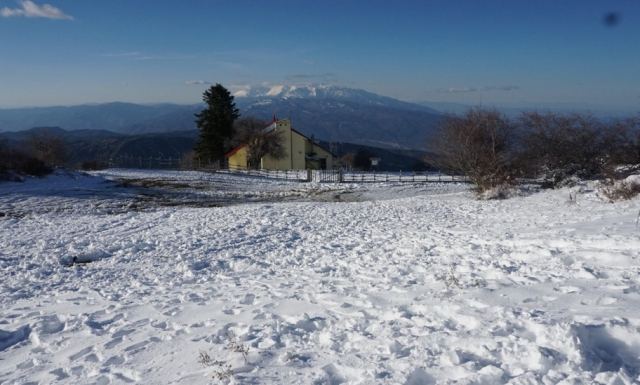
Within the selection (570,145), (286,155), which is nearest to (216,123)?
(286,155)

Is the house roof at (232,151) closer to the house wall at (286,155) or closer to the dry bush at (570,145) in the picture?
the house wall at (286,155)

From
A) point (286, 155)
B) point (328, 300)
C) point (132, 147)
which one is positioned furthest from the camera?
point (132, 147)

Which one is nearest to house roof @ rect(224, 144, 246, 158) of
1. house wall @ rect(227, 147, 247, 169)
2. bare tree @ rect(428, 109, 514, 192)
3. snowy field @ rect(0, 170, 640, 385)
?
house wall @ rect(227, 147, 247, 169)

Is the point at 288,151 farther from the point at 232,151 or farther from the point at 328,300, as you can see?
the point at 328,300

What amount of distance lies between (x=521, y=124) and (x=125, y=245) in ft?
71.6

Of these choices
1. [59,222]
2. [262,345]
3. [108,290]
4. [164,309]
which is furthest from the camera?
[59,222]

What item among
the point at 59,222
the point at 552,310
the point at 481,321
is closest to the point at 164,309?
the point at 481,321

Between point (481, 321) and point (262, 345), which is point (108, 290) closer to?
point (262, 345)

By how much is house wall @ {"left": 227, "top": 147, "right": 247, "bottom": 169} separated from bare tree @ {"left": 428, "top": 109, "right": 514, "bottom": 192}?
3635cm

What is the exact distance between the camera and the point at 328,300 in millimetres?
6824

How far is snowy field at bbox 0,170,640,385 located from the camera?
4344mm

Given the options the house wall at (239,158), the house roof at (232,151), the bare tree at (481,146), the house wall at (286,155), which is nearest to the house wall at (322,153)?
the house wall at (286,155)

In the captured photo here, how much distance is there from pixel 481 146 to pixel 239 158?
3973cm

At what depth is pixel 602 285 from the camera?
6277 mm
